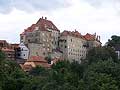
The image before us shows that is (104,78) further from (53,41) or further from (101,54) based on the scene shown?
(53,41)

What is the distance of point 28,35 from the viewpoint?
413 feet

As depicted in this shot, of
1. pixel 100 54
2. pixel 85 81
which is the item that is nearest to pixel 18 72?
pixel 85 81

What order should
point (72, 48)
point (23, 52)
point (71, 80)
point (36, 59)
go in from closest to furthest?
point (71, 80)
point (36, 59)
point (23, 52)
point (72, 48)

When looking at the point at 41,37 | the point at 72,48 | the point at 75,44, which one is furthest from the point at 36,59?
the point at 75,44

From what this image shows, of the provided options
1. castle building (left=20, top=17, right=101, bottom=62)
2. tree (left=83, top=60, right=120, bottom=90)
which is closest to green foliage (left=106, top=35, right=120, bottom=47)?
castle building (left=20, top=17, right=101, bottom=62)

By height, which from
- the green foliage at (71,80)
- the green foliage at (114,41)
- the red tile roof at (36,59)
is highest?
the green foliage at (114,41)

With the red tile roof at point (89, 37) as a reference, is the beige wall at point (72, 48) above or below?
below

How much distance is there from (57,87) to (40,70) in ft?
136

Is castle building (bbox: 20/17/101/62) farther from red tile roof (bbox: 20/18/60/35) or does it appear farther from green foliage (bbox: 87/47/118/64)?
green foliage (bbox: 87/47/118/64)

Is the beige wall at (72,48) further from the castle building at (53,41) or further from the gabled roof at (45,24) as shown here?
the gabled roof at (45,24)

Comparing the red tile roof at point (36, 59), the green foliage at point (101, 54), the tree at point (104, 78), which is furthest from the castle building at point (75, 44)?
the tree at point (104, 78)

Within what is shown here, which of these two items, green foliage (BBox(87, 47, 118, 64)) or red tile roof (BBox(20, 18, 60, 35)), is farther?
red tile roof (BBox(20, 18, 60, 35))

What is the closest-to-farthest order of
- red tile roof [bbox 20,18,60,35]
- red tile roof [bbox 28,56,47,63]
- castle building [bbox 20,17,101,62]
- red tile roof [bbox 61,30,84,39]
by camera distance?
1. red tile roof [bbox 28,56,47,63]
2. castle building [bbox 20,17,101,62]
3. red tile roof [bbox 20,18,60,35]
4. red tile roof [bbox 61,30,84,39]

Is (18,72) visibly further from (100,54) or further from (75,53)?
(75,53)
